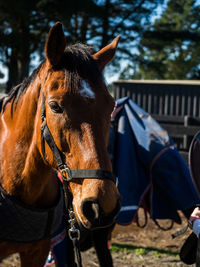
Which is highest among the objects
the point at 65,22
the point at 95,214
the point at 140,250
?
the point at 65,22

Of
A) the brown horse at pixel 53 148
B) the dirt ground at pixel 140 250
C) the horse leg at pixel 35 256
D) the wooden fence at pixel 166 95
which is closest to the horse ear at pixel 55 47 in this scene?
the brown horse at pixel 53 148

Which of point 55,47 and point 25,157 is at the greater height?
point 55,47

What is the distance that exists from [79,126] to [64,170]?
0.71 feet

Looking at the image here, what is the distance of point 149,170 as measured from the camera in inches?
112

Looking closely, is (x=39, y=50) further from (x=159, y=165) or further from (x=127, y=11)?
(x=159, y=165)

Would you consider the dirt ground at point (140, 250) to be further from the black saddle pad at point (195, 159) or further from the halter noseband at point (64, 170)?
the halter noseband at point (64, 170)

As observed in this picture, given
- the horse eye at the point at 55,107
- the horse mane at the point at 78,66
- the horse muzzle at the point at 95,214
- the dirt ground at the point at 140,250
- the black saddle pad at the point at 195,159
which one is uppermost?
the horse mane at the point at 78,66

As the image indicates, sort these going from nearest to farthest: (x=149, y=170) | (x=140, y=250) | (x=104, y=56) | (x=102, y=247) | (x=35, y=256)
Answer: (x=104, y=56), (x=35, y=256), (x=102, y=247), (x=149, y=170), (x=140, y=250)

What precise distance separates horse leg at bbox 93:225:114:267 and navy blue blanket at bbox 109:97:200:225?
0.81 feet

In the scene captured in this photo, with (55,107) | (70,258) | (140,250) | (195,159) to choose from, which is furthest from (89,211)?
(140,250)

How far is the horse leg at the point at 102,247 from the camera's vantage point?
98.5 inches

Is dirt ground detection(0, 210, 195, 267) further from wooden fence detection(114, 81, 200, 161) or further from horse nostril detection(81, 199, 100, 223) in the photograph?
wooden fence detection(114, 81, 200, 161)

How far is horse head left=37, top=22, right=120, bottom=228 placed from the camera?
4.00ft

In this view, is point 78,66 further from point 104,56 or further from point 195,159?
point 195,159
